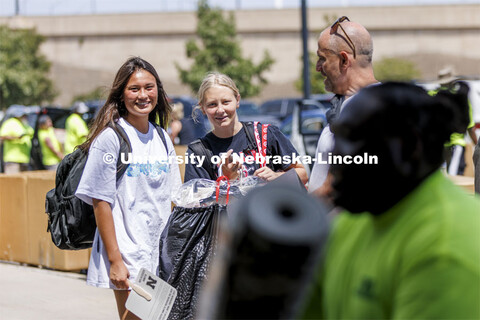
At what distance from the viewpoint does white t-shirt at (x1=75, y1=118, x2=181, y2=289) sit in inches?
167

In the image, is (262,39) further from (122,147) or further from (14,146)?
(122,147)

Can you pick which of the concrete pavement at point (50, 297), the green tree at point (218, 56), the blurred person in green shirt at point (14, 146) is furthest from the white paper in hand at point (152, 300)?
the green tree at point (218, 56)

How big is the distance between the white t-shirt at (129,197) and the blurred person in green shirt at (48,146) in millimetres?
10167

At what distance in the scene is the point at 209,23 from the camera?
47031mm

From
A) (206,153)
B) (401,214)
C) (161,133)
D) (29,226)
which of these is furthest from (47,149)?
(401,214)

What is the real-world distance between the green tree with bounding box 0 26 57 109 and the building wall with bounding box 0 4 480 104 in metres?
5.92

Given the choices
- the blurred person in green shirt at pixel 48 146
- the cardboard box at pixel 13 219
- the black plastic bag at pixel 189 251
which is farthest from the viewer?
the blurred person in green shirt at pixel 48 146

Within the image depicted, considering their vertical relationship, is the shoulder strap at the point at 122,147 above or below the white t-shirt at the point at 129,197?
above

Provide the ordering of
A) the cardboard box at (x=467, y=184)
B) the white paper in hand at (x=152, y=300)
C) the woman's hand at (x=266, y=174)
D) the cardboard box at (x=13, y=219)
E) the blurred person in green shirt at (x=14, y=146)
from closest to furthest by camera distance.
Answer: the white paper in hand at (x=152, y=300), the woman's hand at (x=266, y=174), the cardboard box at (x=467, y=184), the cardboard box at (x=13, y=219), the blurred person in green shirt at (x=14, y=146)

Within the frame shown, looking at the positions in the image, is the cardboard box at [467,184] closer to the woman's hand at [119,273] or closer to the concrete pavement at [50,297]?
the concrete pavement at [50,297]

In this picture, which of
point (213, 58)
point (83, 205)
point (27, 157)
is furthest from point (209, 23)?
point (83, 205)

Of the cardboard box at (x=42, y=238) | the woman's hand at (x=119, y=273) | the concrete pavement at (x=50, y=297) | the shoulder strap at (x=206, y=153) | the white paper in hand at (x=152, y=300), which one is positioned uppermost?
the shoulder strap at (x=206, y=153)

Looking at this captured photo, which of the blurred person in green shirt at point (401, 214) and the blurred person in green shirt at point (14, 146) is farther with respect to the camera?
the blurred person in green shirt at point (14, 146)

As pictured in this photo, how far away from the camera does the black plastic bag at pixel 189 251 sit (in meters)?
4.38
